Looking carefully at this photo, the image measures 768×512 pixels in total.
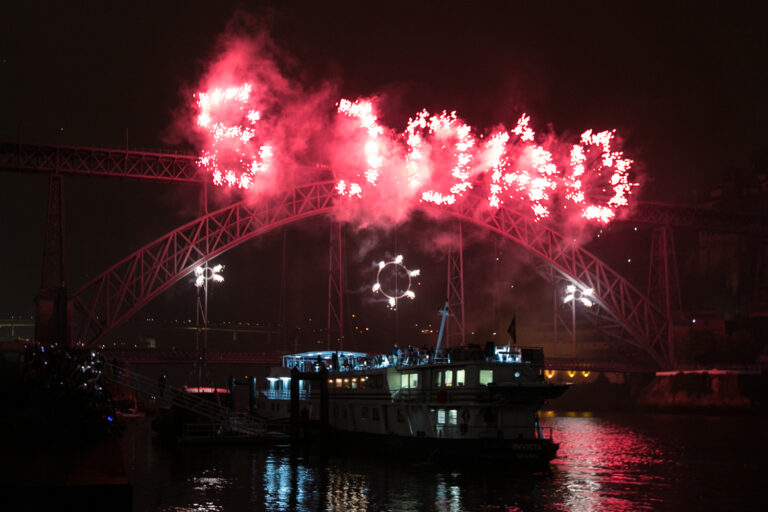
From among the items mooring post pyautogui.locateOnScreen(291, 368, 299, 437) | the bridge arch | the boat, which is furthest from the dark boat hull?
the bridge arch

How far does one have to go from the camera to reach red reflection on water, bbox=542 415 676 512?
1190 inches

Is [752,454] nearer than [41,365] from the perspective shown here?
No

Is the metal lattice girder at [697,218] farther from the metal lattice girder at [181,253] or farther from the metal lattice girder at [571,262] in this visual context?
the metal lattice girder at [181,253]

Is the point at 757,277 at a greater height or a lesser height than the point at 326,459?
greater

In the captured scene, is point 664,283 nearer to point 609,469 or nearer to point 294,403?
point 294,403

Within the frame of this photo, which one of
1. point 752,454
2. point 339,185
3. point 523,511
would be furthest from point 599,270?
point 523,511

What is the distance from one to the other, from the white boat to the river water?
116 centimetres

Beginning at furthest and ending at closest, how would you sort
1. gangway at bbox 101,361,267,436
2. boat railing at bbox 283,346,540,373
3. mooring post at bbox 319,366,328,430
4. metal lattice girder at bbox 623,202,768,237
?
metal lattice girder at bbox 623,202,768,237
gangway at bbox 101,361,267,436
mooring post at bbox 319,366,328,430
boat railing at bbox 283,346,540,373

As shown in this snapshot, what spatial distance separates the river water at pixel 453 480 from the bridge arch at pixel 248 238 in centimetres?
1203

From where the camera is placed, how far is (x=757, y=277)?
299ft

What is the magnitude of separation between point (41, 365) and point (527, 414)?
21320 millimetres

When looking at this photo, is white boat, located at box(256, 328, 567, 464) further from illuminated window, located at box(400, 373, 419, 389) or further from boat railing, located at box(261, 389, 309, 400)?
boat railing, located at box(261, 389, 309, 400)

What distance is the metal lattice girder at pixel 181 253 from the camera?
191 feet

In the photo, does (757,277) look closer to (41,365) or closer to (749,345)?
(749,345)
